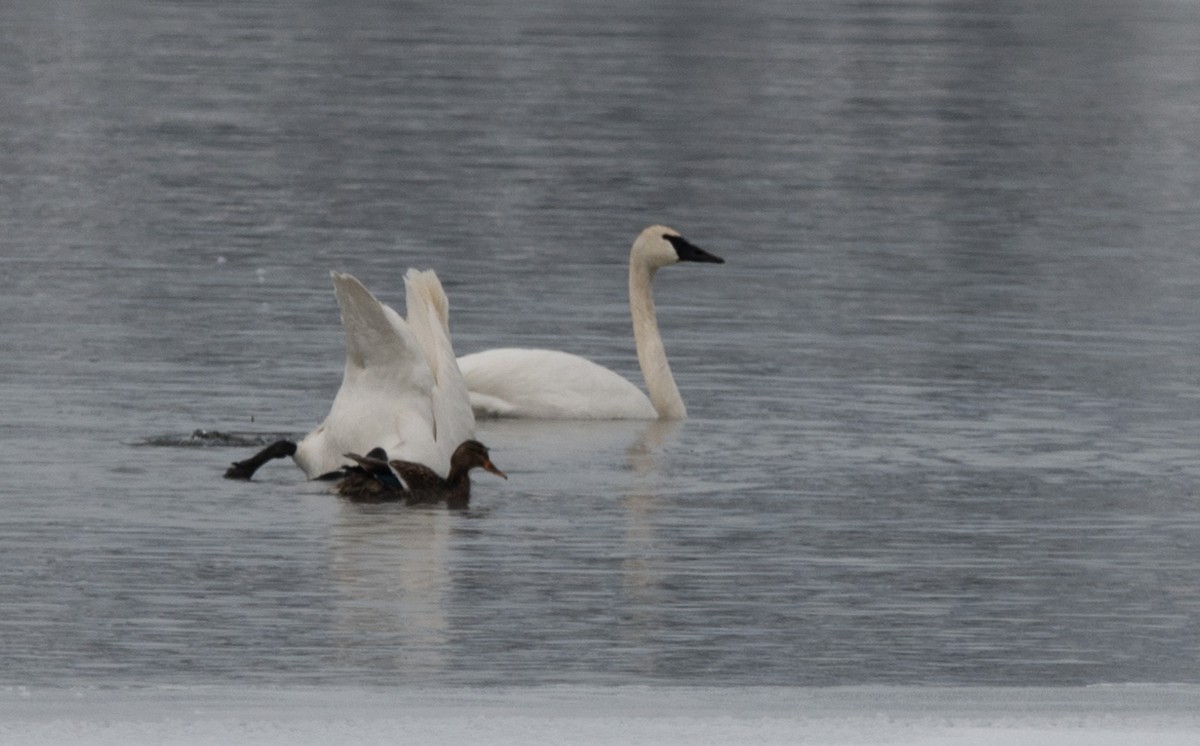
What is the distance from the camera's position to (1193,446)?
11703 millimetres

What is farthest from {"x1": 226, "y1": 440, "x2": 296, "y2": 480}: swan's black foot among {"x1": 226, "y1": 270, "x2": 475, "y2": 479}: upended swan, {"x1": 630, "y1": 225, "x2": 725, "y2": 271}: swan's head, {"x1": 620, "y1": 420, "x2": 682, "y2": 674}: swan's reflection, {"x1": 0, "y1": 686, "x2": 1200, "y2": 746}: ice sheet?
{"x1": 630, "y1": 225, "x2": 725, "y2": 271}: swan's head

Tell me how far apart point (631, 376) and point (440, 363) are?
323cm

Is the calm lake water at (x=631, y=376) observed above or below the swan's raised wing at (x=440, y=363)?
below

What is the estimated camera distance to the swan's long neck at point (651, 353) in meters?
12.7

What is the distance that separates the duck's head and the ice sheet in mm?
3125

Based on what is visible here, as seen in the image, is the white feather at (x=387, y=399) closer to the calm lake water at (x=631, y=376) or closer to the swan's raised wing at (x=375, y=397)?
the swan's raised wing at (x=375, y=397)

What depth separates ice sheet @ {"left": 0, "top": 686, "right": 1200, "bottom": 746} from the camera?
6711 mm

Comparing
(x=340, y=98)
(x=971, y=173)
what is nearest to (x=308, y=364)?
(x=971, y=173)

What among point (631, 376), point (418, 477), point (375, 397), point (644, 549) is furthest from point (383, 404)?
point (631, 376)

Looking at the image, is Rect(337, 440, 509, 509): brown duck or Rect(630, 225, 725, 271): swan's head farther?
Rect(630, 225, 725, 271): swan's head

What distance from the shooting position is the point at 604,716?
6.98m

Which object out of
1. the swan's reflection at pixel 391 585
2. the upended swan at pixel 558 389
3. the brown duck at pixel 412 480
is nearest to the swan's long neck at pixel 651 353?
the upended swan at pixel 558 389

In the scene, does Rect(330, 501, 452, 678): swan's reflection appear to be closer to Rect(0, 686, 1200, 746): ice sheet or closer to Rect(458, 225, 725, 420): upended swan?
Rect(0, 686, 1200, 746): ice sheet

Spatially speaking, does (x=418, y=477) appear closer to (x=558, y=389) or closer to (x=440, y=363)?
(x=440, y=363)
